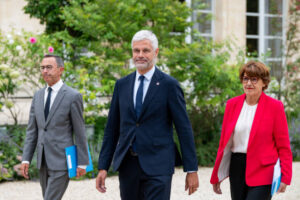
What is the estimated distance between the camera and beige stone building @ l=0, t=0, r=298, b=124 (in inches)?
418

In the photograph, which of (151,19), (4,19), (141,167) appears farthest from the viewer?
Result: (4,19)

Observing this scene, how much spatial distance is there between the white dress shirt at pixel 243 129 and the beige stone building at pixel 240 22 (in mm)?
7072

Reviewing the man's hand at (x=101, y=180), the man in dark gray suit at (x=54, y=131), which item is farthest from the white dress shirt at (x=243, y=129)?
the man in dark gray suit at (x=54, y=131)

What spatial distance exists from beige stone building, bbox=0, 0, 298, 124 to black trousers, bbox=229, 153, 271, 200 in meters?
7.23

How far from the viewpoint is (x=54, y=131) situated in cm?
416

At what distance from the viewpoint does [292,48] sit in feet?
34.9

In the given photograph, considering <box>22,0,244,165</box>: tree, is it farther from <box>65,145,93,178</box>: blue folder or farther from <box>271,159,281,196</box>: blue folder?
<box>271,159,281,196</box>: blue folder

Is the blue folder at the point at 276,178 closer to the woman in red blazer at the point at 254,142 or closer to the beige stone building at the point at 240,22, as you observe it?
the woman in red blazer at the point at 254,142

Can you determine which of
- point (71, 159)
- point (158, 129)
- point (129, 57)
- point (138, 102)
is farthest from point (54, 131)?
point (129, 57)

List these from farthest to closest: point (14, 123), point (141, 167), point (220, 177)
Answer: point (14, 123) → point (220, 177) → point (141, 167)

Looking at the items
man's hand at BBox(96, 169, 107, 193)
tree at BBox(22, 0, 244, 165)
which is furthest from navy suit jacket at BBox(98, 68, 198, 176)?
tree at BBox(22, 0, 244, 165)

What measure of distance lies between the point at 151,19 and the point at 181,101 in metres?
6.27

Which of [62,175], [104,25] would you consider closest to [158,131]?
[62,175]

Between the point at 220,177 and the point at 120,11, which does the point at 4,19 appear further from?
the point at 220,177
